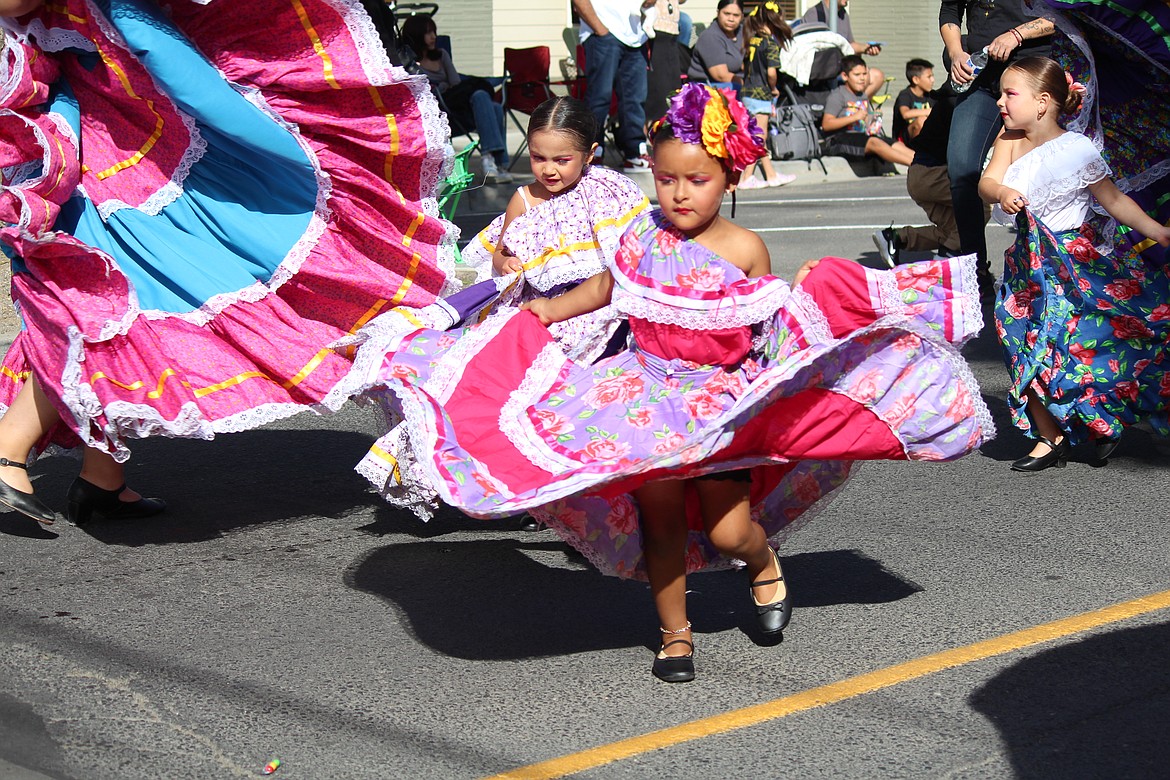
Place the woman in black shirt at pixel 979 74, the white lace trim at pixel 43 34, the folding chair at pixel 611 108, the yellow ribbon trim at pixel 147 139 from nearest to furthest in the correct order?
the white lace trim at pixel 43 34, the yellow ribbon trim at pixel 147 139, the woman in black shirt at pixel 979 74, the folding chair at pixel 611 108

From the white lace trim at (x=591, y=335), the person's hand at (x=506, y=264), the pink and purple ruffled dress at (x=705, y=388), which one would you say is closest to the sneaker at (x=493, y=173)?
the person's hand at (x=506, y=264)

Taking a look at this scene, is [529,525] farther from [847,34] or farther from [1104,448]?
[847,34]

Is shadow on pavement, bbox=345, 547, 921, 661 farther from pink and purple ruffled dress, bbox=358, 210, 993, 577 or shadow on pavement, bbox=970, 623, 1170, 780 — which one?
shadow on pavement, bbox=970, 623, 1170, 780

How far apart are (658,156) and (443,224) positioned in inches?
62.4

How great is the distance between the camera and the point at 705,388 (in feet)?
12.4

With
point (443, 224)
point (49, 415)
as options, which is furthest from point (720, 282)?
point (49, 415)

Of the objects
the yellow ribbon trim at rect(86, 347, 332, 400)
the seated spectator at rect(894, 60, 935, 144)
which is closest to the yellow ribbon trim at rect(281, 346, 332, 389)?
the yellow ribbon trim at rect(86, 347, 332, 400)

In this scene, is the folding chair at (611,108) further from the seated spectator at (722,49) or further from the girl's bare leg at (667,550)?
the girl's bare leg at (667,550)

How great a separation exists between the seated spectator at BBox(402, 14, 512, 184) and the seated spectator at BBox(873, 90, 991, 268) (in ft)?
15.0

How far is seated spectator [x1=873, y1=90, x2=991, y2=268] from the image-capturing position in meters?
8.73

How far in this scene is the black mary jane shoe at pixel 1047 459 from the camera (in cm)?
576

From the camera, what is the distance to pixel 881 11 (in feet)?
80.2

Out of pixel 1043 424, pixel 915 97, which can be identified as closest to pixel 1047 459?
pixel 1043 424

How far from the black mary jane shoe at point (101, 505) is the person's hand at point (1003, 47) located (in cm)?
418
